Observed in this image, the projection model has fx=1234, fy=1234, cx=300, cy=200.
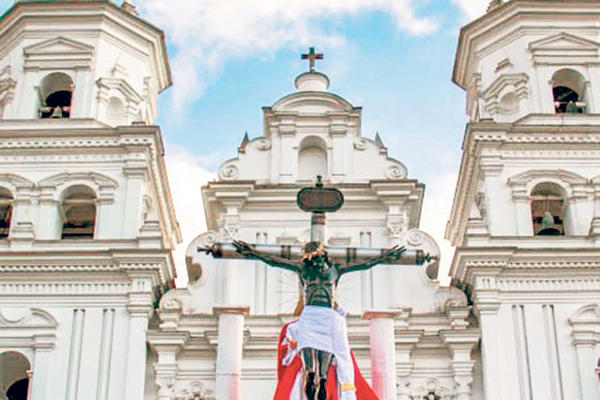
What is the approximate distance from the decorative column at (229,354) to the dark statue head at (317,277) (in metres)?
2.36

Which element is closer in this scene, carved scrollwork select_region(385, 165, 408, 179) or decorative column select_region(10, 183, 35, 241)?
decorative column select_region(10, 183, 35, 241)

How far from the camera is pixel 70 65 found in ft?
72.9

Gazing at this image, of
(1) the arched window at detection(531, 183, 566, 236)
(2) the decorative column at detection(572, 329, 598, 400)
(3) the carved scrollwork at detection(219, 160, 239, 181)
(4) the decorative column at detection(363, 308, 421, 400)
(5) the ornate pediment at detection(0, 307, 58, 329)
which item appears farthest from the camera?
(3) the carved scrollwork at detection(219, 160, 239, 181)

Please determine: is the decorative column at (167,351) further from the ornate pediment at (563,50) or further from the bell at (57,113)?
the ornate pediment at (563,50)

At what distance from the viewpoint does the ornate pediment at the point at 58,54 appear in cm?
2225

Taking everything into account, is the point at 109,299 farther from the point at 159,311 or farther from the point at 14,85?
the point at 14,85

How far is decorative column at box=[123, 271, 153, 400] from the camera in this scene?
60.2 ft

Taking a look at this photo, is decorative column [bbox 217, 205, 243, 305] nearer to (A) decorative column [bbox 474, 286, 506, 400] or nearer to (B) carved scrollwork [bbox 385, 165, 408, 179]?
(B) carved scrollwork [bbox 385, 165, 408, 179]

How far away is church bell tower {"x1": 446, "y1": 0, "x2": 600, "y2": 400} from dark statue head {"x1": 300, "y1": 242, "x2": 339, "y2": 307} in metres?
5.36

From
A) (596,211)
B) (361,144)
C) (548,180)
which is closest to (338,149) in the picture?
(361,144)

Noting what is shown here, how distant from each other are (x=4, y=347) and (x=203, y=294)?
10.5ft

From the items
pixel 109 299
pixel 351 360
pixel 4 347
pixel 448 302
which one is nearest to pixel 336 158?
pixel 448 302

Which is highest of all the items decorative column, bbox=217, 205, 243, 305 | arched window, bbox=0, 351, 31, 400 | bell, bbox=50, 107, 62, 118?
bell, bbox=50, 107, 62, 118

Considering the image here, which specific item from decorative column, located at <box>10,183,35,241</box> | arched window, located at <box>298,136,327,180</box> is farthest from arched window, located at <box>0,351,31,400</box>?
arched window, located at <box>298,136,327,180</box>
